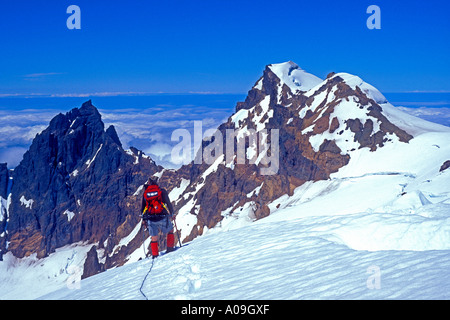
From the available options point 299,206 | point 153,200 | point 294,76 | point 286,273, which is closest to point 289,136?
point 294,76

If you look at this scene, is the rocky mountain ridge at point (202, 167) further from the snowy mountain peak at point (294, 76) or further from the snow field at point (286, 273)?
the snow field at point (286, 273)

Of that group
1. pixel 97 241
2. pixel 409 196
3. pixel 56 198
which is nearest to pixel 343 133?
pixel 409 196

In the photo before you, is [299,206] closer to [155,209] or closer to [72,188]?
[155,209]

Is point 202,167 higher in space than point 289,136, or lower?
lower

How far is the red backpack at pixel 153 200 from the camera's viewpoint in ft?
53.5

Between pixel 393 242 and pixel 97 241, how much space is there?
161008 mm

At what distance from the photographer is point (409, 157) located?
66.5 meters

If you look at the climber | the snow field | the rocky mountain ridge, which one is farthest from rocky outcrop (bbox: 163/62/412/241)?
the snow field

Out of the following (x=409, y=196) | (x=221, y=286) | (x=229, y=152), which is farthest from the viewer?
(x=229, y=152)

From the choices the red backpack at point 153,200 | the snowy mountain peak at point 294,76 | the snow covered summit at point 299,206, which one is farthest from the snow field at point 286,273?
the snowy mountain peak at point 294,76

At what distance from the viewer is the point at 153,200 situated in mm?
16375

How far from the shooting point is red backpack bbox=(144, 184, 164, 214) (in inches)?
642

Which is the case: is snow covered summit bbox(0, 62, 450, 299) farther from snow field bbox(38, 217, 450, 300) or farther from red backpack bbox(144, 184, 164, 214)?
red backpack bbox(144, 184, 164, 214)
